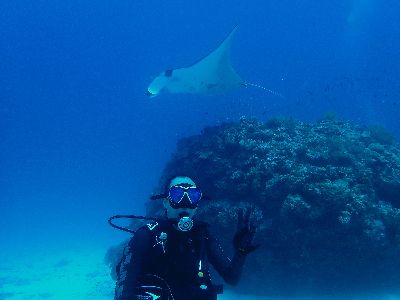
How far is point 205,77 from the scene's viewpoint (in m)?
13.3

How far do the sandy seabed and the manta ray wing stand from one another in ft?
23.8

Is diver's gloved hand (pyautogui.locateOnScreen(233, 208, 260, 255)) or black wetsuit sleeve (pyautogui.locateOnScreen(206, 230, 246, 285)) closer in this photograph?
diver's gloved hand (pyautogui.locateOnScreen(233, 208, 260, 255))

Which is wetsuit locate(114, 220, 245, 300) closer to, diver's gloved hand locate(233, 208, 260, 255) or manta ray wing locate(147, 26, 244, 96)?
diver's gloved hand locate(233, 208, 260, 255)

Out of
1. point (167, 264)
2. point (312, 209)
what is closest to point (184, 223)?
point (167, 264)

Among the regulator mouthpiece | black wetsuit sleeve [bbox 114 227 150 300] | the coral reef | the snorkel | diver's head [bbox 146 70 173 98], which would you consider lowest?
black wetsuit sleeve [bbox 114 227 150 300]

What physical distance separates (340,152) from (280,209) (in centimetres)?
317

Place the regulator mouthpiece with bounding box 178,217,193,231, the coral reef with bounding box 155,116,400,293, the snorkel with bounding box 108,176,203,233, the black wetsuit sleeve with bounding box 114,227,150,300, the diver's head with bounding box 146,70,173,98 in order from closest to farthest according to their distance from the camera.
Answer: the black wetsuit sleeve with bounding box 114,227,150,300 → the regulator mouthpiece with bounding box 178,217,193,231 → the snorkel with bounding box 108,176,203,233 → the coral reef with bounding box 155,116,400,293 → the diver's head with bounding box 146,70,173,98

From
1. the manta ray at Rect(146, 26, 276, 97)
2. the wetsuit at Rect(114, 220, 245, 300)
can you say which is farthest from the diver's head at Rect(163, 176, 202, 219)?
the manta ray at Rect(146, 26, 276, 97)

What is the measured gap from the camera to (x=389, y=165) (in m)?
12.0

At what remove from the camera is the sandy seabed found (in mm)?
14994

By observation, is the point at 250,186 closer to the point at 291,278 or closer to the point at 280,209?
the point at 280,209

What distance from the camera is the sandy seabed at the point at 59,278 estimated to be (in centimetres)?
1499

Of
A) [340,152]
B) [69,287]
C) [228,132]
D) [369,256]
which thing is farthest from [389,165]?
[69,287]

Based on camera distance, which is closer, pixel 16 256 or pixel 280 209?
pixel 280 209
